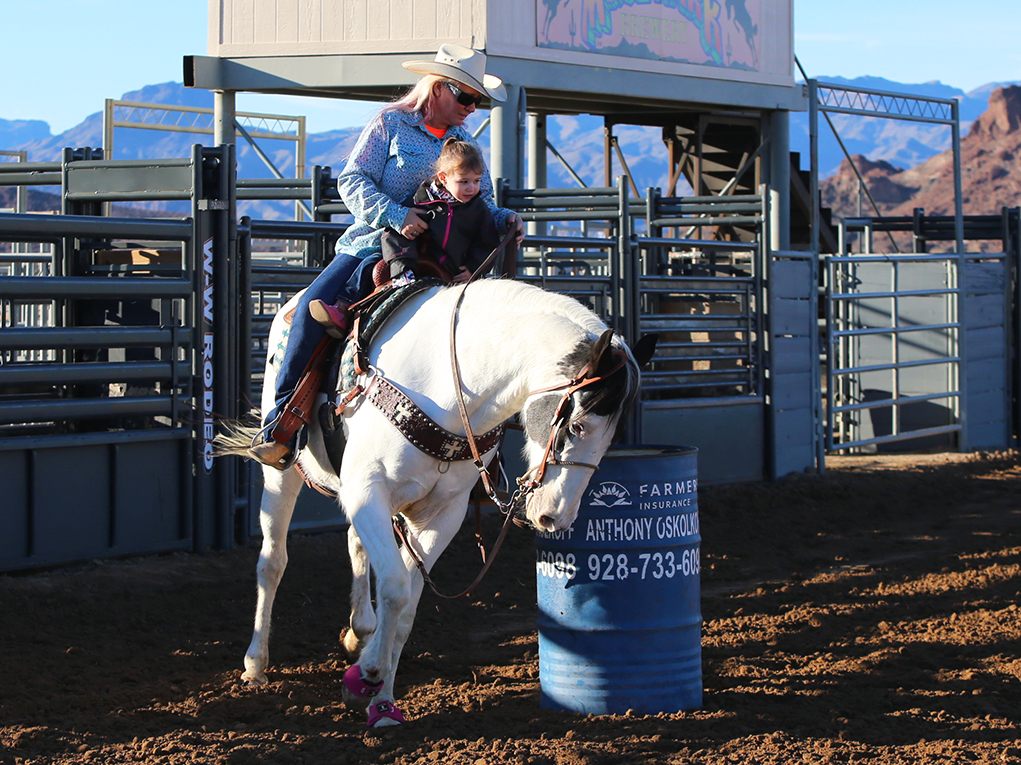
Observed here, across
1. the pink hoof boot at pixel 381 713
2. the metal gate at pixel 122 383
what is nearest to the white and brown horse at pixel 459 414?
the pink hoof boot at pixel 381 713

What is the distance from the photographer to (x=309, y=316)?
4.13m

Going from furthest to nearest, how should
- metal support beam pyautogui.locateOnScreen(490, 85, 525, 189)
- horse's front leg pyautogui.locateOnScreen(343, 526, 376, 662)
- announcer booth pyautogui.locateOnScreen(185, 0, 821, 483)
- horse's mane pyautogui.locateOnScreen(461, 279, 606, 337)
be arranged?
1. metal support beam pyautogui.locateOnScreen(490, 85, 525, 189)
2. announcer booth pyautogui.locateOnScreen(185, 0, 821, 483)
3. horse's front leg pyautogui.locateOnScreen(343, 526, 376, 662)
4. horse's mane pyautogui.locateOnScreen(461, 279, 606, 337)

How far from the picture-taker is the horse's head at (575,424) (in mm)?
3270

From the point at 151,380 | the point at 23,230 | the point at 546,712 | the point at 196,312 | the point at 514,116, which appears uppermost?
the point at 514,116

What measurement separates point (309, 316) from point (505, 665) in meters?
1.78

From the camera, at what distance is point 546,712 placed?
395 centimetres

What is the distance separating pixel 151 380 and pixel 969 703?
15.6ft

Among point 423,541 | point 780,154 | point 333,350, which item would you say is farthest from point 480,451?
point 780,154

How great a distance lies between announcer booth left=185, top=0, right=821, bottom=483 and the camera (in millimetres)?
9547

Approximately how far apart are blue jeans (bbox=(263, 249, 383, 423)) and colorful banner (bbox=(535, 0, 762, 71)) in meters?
9.59

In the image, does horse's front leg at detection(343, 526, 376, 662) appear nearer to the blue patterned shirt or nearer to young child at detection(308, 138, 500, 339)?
young child at detection(308, 138, 500, 339)

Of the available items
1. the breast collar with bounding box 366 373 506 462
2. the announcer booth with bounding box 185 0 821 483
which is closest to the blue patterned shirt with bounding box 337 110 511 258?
the breast collar with bounding box 366 373 506 462

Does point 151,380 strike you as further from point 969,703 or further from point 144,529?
point 969,703

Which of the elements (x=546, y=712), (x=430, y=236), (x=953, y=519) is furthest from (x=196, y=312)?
(x=953, y=519)
